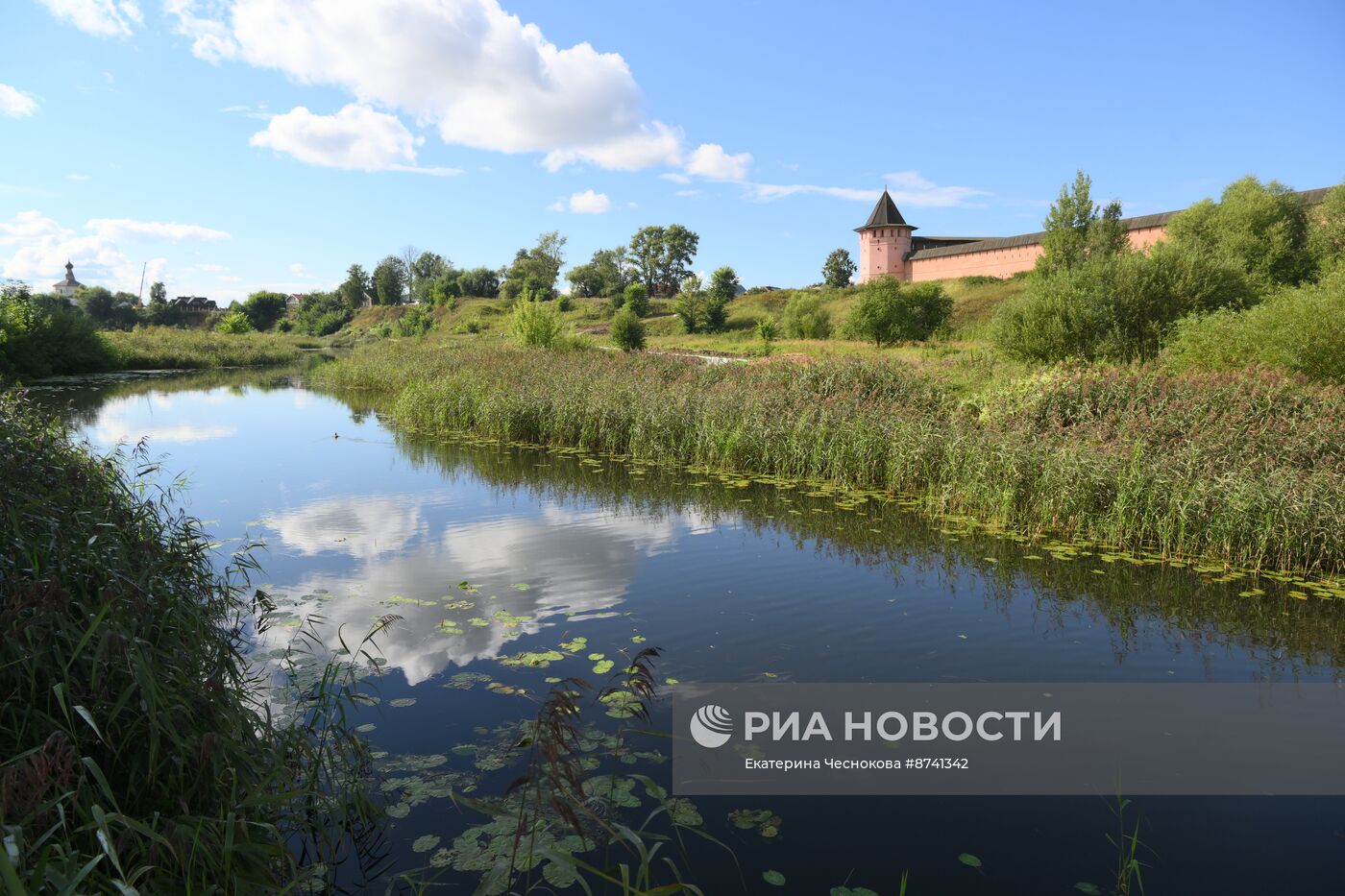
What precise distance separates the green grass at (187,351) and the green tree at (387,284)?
38.0 meters

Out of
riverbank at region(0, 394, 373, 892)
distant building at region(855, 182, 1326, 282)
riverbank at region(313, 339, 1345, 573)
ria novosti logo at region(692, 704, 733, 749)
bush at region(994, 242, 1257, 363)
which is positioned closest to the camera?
riverbank at region(0, 394, 373, 892)

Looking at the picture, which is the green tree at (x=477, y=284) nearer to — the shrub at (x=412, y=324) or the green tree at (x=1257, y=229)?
the shrub at (x=412, y=324)

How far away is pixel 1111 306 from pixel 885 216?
50607mm

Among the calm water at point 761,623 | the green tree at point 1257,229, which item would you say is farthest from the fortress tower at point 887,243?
the calm water at point 761,623

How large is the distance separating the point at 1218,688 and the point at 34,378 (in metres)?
35.2

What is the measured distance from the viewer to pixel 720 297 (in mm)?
59531

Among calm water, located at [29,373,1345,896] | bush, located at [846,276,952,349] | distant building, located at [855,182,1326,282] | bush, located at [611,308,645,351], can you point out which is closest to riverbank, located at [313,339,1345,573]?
calm water, located at [29,373,1345,896]

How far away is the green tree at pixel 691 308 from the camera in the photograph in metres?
57.8

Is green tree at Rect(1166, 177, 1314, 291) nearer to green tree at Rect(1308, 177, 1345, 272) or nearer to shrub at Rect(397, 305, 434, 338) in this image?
green tree at Rect(1308, 177, 1345, 272)

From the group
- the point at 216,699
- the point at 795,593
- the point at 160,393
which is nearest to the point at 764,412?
the point at 795,593

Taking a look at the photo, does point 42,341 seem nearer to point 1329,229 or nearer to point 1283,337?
point 1283,337

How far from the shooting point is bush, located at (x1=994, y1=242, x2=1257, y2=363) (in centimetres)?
1784

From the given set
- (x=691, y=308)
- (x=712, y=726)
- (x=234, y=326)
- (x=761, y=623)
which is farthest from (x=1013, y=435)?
(x=234, y=326)

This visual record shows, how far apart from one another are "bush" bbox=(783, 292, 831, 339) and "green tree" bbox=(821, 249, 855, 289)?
1109 inches
